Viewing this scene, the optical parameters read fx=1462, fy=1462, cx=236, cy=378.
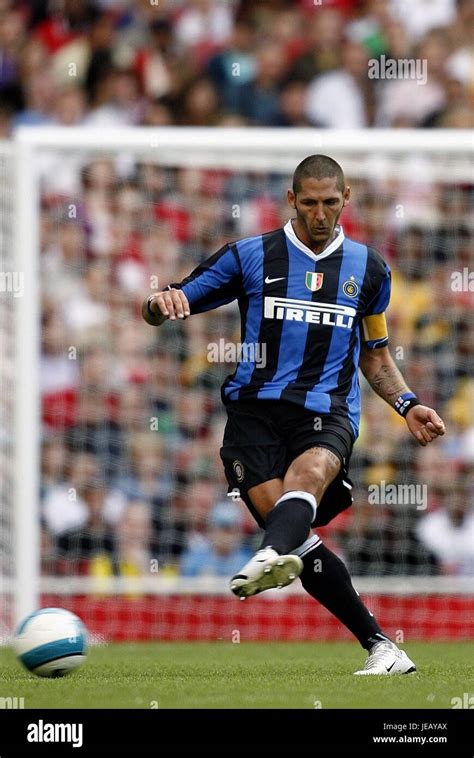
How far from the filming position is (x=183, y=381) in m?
10.5

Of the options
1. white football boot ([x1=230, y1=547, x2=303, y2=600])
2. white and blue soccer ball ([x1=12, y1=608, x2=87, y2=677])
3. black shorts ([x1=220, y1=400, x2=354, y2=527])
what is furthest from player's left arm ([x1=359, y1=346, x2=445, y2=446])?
white and blue soccer ball ([x1=12, y1=608, x2=87, y2=677])

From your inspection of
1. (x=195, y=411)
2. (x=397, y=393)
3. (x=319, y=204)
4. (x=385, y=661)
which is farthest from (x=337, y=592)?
(x=195, y=411)

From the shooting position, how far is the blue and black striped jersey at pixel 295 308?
6.46 m

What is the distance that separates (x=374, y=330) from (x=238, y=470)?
943 mm

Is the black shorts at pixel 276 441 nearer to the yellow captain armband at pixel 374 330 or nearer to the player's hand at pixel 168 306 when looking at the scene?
the yellow captain armband at pixel 374 330

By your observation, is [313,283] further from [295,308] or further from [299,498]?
[299,498]

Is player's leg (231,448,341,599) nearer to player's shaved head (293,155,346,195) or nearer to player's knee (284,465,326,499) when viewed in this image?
player's knee (284,465,326,499)

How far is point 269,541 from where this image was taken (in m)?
5.79

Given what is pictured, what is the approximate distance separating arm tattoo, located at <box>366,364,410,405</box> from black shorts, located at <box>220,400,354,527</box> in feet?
1.17

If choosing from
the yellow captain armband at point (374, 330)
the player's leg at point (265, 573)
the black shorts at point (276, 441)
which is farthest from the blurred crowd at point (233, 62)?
the player's leg at point (265, 573)

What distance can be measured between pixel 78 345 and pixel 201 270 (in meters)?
4.07

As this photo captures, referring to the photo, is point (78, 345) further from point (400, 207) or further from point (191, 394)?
point (400, 207)

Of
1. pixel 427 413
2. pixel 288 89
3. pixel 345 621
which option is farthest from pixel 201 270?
pixel 288 89

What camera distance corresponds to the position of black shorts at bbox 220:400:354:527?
20.7 ft
